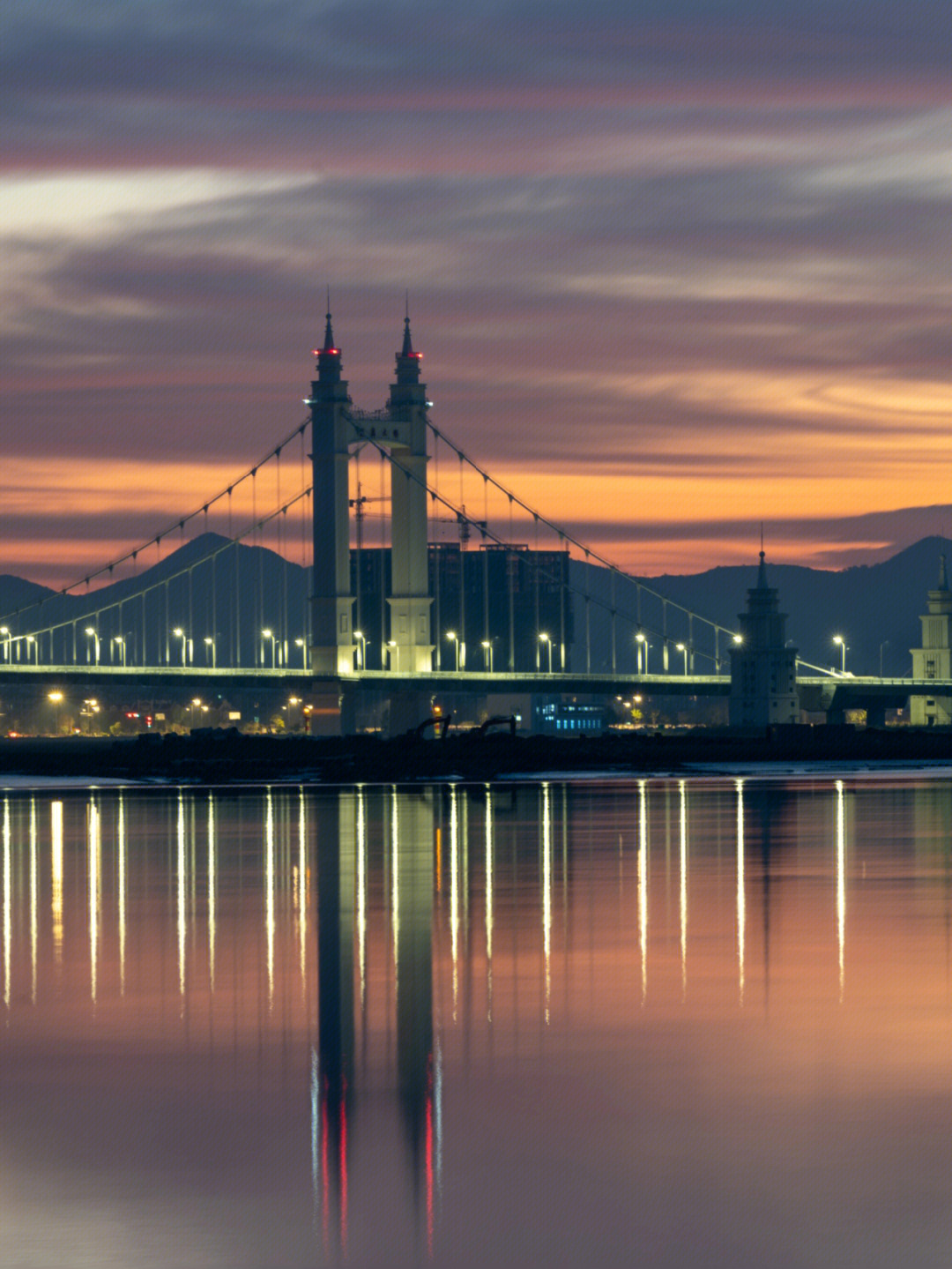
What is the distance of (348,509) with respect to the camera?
381 ft

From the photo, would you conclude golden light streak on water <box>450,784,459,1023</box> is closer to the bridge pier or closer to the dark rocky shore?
the dark rocky shore

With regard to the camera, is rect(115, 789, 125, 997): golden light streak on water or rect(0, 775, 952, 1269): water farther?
rect(115, 789, 125, 997): golden light streak on water

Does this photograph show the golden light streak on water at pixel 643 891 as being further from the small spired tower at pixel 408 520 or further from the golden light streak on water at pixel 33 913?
the small spired tower at pixel 408 520

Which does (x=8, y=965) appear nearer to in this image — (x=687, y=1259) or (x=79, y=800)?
(x=687, y=1259)

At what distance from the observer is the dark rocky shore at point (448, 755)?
238ft

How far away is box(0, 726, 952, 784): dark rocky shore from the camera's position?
72.6 m

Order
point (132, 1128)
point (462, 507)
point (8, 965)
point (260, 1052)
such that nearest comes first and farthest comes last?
point (132, 1128)
point (260, 1052)
point (8, 965)
point (462, 507)

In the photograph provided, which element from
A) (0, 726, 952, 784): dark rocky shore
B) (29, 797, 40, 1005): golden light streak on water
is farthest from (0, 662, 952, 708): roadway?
(29, 797, 40, 1005): golden light streak on water

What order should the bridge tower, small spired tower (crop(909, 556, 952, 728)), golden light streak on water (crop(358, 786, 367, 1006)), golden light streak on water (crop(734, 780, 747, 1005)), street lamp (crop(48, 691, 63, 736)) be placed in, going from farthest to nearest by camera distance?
street lamp (crop(48, 691, 63, 736))
small spired tower (crop(909, 556, 952, 728))
the bridge tower
golden light streak on water (crop(358, 786, 367, 1006))
golden light streak on water (crop(734, 780, 747, 1005))

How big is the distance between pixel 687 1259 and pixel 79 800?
46.6 meters

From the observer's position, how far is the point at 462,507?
5315 inches

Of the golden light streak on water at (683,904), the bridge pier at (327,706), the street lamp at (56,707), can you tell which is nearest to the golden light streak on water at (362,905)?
the golden light streak on water at (683,904)

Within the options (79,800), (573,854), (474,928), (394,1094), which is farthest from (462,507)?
(394,1094)

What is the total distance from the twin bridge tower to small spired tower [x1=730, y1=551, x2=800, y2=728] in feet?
54.9
